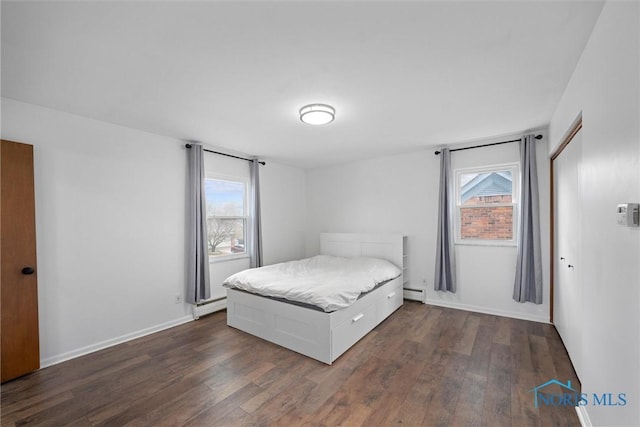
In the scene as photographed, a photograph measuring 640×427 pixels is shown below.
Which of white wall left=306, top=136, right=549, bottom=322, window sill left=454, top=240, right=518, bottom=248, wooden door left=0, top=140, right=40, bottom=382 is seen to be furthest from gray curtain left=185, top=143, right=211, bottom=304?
window sill left=454, top=240, right=518, bottom=248

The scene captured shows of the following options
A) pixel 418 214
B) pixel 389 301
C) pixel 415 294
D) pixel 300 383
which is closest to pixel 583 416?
pixel 300 383

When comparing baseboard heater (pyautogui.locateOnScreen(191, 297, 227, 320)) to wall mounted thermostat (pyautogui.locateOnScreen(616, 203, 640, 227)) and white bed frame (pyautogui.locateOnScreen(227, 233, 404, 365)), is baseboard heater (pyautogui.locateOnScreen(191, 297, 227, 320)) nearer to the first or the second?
white bed frame (pyautogui.locateOnScreen(227, 233, 404, 365))

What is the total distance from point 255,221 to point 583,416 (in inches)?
162

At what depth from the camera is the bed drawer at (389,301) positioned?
3.47m

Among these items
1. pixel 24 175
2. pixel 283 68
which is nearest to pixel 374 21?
pixel 283 68

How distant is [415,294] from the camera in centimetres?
432

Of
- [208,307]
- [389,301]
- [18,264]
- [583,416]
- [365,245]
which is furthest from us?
[365,245]

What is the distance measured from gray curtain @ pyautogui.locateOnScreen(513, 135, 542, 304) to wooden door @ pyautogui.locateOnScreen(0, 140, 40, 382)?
5.28m

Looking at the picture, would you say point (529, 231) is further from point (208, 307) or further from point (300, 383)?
point (208, 307)

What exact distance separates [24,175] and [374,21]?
318 centimetres

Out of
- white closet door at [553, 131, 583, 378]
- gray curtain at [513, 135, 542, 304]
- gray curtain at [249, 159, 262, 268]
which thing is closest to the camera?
white closet door at [553, 131, 583, 378]

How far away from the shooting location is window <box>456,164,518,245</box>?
3721 millimetres

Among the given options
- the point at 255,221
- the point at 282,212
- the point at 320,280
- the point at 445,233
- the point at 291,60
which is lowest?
the point at 320,280

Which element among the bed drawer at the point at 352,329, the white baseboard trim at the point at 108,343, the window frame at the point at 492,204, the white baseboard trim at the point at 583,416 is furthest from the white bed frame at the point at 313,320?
the white baseboard trim at the point at 583,416
